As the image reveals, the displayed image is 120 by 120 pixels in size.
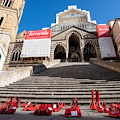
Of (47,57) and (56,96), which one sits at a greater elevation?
(47,57)

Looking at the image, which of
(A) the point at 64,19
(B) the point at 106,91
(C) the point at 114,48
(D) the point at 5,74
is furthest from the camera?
(A) the point at 64,19

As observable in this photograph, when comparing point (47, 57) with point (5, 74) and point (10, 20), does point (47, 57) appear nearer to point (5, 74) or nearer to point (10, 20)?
point (5, 74)

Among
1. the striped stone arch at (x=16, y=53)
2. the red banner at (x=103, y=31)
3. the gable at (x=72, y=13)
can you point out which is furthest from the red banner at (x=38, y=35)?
the gable at (x=72, y=13)

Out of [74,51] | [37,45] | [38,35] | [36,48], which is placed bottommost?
[36,48]

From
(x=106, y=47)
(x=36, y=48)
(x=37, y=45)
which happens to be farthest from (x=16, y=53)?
(x=106, y=47)

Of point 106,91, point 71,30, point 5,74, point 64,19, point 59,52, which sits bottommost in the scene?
point 106,91

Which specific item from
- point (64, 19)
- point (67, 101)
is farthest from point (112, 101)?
point (64, 19)

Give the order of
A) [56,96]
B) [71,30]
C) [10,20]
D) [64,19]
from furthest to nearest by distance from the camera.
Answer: [64,19] < [10,20] < [71,30] < [56,96]

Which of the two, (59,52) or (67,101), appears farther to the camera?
(59,52)

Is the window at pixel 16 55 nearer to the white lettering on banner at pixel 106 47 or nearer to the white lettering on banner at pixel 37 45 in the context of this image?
the white lettering on banner at pixel 37 45

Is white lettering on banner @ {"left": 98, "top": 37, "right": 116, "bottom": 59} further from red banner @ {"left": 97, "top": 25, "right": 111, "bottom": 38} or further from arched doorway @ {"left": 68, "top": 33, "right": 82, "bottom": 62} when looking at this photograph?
arched doorway @ {"left": 68, "top": 33, "right": 82, "bottom": 62}

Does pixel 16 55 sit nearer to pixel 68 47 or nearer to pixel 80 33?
pixel 68 47

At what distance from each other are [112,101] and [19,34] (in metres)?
36.2

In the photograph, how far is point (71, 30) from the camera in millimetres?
20141
